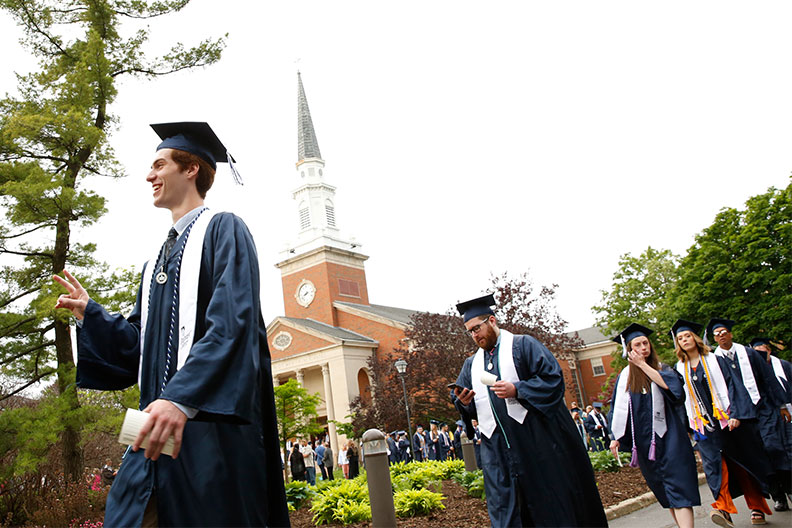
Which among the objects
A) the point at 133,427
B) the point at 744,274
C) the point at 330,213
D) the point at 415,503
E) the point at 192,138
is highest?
the point at 330,213

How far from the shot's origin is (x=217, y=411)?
1.80 m

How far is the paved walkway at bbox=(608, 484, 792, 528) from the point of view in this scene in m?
6.74

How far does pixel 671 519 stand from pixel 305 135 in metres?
47.2

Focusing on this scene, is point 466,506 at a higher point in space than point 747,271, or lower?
lower

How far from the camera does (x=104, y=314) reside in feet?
8.50

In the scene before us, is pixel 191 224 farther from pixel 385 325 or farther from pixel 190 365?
pixel 385 325

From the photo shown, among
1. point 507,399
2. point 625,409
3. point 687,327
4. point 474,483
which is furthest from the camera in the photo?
point 474,483

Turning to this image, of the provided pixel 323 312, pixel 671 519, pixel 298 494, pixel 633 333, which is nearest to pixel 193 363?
pixel 633 333

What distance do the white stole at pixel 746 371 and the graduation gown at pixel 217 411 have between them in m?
6.91

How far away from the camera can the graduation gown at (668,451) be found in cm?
543

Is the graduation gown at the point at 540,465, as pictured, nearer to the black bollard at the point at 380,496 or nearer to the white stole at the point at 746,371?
the black bollard at the point at 380,496

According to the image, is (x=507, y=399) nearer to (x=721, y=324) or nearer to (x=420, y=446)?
(x=721, y=324)

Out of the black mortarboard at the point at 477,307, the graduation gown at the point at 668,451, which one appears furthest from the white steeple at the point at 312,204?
the black mortarboard at the point at 477,307

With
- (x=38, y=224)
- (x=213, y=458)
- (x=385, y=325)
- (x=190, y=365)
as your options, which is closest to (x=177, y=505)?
(x=213, y=458)
